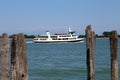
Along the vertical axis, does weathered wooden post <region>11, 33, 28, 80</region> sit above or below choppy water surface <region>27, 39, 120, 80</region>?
above

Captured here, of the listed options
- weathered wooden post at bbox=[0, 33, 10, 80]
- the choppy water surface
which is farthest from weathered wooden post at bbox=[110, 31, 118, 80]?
the choppy water surface

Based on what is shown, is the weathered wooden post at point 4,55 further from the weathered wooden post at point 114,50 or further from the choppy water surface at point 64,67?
the choppy water surface at point 64,67

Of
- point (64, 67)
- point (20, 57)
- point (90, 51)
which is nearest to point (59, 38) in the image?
point (64, 67)

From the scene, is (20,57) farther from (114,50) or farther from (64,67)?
(64,67)

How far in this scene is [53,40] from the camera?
4523 inches

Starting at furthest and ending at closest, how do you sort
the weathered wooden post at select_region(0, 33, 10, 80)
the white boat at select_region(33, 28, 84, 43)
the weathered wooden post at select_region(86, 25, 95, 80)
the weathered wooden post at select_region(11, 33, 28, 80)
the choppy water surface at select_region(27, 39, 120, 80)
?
the white boat at select_region(33, 28, 84, 43)
the choppy water surface at select_region(27, 39, 120, 80)
the weathered wooden post at select_region(86, 25, 95, 80)
the weathered wooden post at select_region(0, 33, 10, 80)
the weathered wooden post at select_region(11, 33, 28, 80)

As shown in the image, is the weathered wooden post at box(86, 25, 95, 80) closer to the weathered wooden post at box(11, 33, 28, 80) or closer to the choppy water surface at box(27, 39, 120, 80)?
the weathered wooden post at box(11, 33, 28, 80)

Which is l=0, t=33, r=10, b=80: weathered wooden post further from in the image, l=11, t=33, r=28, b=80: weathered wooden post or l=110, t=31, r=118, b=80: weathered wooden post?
l=110, t=31, r=118, b=80: weathered wooden post

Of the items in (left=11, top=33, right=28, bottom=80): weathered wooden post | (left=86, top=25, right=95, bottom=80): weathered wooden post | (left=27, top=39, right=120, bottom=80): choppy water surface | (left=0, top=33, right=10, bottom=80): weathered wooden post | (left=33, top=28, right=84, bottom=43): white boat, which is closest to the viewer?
(left=11, top=33, right=28, bottom=80): weathered wooden post

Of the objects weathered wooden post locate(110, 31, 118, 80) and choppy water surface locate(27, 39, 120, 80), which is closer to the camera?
weathered wooden post locate(110, 31, 118, 80)

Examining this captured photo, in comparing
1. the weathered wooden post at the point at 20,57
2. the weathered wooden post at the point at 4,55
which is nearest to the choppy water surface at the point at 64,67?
the weathered wooden post at the point at 4,55

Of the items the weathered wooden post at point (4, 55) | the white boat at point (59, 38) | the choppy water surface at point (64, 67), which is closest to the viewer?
A: the weathered wooden post at point (4, 55)

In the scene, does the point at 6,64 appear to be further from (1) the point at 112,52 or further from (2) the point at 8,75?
(1) the point at 112,52

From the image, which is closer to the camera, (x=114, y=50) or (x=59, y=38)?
(x=114, y=50)
